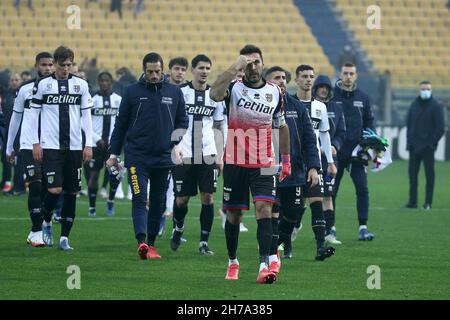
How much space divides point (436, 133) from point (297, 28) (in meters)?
18.8

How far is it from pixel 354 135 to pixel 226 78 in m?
5.79

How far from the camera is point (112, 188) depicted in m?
18.8

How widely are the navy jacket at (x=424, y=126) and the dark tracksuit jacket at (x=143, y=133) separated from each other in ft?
33.0

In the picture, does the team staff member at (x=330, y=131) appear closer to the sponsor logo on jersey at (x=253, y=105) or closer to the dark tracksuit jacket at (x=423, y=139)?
the sponsor logo on jersey at (x=253, y=105)

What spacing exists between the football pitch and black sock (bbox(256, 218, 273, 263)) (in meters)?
0.30

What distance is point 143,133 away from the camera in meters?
13.3

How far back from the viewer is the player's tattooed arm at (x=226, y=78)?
10.9 m

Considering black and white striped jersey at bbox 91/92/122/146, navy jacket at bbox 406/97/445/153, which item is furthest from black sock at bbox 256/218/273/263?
navy jacket at bbox 406/97/445/153

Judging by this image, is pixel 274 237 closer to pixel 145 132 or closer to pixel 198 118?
pixel 145 132

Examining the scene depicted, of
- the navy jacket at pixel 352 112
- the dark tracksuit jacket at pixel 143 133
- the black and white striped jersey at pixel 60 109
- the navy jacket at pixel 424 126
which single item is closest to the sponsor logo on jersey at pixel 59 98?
the black and white striped jersey at pixel 60 109

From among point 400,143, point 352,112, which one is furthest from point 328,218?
point 400,143

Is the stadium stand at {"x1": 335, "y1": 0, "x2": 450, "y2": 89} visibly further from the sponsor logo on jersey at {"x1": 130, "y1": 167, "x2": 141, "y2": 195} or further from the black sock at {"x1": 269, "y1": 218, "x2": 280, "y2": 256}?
the black sock at {"x1": 269, "y1": 218, "x2": 280, "y2": 256}

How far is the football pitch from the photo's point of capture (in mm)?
10634

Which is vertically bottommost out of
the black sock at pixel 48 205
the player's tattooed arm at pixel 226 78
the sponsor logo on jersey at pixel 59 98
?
the black sock at pixel 48 205
